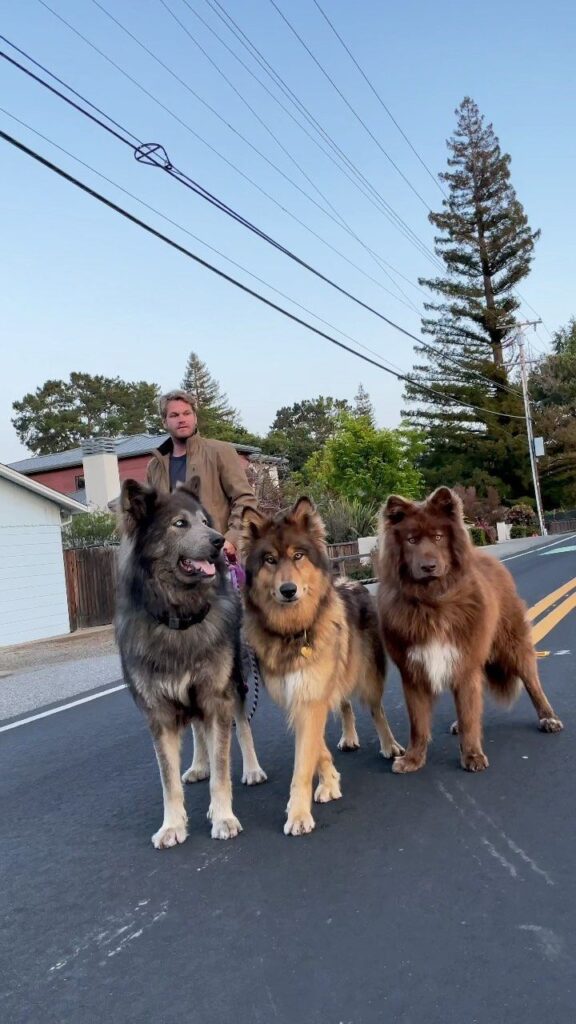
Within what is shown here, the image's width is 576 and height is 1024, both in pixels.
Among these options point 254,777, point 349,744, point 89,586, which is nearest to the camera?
point 254,777

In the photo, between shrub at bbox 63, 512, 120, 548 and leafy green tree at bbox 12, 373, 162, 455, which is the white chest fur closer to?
shrub at bbox 63, 512, 120, 548

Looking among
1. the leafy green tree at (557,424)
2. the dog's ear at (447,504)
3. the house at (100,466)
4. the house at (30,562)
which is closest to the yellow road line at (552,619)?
the dog's ear at (447,504)

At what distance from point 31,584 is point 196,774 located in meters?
18.1

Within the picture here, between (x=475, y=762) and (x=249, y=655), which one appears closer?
(x=475, y=762)

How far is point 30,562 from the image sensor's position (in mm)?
22328

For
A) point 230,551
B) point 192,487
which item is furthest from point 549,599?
point 192,487

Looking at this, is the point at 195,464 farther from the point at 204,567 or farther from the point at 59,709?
the point at 59,709

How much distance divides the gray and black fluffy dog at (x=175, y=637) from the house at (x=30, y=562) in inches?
698

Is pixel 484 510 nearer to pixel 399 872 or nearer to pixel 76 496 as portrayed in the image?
pixel 76 496

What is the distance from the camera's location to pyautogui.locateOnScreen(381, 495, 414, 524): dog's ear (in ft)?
16.0

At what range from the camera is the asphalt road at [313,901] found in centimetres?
260

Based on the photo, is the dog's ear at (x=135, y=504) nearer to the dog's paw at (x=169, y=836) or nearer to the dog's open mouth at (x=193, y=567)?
the dog's open mouth at (x=193, y=567)

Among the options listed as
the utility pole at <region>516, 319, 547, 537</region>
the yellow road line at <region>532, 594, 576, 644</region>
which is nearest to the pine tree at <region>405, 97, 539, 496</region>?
the utility pole at <region>516, 319, 547, 537</region>

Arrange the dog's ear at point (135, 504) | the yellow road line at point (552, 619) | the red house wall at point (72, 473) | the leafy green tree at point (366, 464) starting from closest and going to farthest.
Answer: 1. the dog's ear at point (135, 504)
2. the yellow road line at point (552, 619)
3. the red house wall at point (72, 473)
4. the leafy green tree at point (366, 464)
